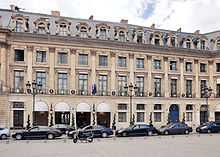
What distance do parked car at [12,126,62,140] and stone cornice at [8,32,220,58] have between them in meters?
15.0

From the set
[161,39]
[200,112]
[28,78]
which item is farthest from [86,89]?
[200,112]

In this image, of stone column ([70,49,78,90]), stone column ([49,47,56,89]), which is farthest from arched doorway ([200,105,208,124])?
stone column ([49,47,56,89])

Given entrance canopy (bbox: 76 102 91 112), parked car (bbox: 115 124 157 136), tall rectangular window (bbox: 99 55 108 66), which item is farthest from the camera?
tall rectangular window (bbox: 99 55 108 66)

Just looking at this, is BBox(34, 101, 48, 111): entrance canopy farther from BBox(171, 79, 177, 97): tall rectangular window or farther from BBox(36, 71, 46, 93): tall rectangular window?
BBox(171, 79, 177, 97): tall rectangular window

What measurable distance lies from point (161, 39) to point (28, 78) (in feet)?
70.2

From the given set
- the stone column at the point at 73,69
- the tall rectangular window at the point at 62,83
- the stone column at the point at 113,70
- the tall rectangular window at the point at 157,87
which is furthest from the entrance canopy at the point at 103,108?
the tall rectangular window at the point at 157,87

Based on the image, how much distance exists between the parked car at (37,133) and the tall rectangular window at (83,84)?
12634mm

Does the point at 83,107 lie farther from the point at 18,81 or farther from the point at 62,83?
the point at 18,81

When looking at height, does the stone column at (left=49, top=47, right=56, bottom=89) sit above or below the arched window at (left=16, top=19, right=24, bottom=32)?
below

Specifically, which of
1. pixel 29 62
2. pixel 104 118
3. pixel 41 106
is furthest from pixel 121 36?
pixel 41 106

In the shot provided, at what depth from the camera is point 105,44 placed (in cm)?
3622

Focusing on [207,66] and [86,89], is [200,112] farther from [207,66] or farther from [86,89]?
[86,89]

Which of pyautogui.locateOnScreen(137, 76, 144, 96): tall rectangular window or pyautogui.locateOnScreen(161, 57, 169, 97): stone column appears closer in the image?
pyautogui.locateOnScreen(137, 76, 144, 96): tall rectangular window

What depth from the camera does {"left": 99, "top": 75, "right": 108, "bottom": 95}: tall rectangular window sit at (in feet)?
117
